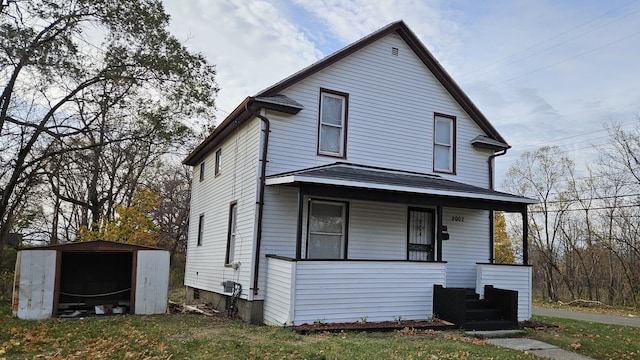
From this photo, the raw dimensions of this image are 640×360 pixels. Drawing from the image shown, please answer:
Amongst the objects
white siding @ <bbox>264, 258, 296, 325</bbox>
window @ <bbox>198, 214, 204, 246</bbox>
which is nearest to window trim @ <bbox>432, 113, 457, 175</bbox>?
white siding @ <bbox>264, 258, 296, 325</bbox>

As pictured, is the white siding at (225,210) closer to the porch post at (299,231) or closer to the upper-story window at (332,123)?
the porch post at (299,231)

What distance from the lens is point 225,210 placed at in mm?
13477

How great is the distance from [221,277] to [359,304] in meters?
4.68

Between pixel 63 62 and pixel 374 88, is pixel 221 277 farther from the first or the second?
pixel 63 62

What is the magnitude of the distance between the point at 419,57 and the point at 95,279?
1155 cm

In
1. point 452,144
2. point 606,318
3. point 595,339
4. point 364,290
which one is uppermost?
point 452,144

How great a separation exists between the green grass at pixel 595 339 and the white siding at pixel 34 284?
1098cm

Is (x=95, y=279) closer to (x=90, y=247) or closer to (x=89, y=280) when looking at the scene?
(x=89, y=280)

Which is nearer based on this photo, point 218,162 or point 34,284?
point 34,284

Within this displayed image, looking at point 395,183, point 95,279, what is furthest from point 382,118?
point 95,279

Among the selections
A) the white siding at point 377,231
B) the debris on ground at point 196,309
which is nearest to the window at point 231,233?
the debris on ground at point 196,309

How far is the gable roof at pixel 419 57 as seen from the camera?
443 inches

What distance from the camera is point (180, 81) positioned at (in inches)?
674

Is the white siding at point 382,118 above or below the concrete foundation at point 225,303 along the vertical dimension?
above
